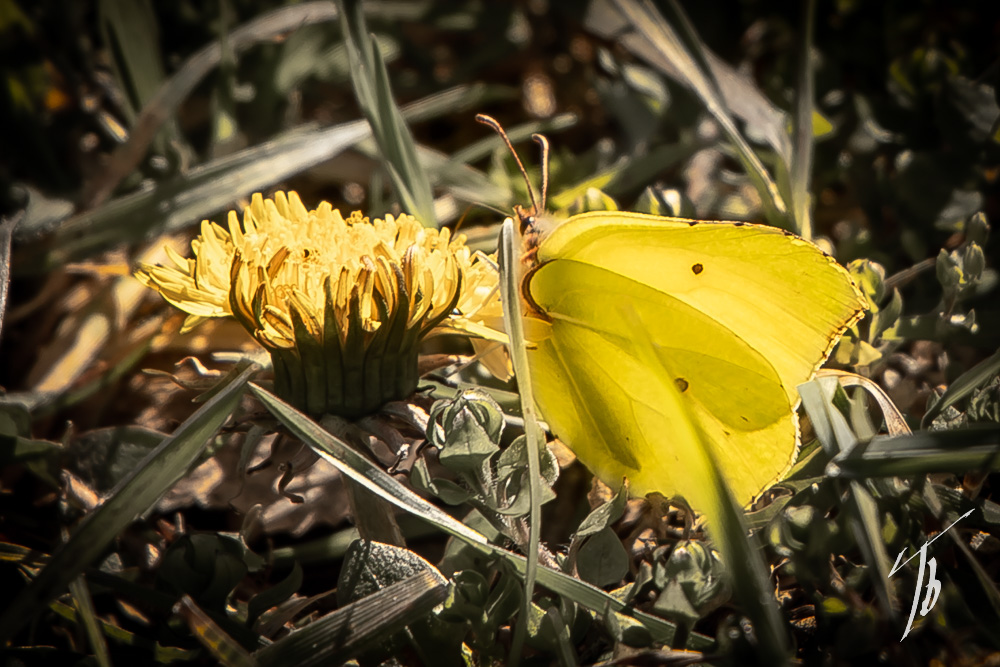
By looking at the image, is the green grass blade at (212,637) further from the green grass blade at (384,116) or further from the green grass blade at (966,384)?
the green grass blade at (966,384)

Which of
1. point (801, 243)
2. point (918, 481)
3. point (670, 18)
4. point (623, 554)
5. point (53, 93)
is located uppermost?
point (53, 93)

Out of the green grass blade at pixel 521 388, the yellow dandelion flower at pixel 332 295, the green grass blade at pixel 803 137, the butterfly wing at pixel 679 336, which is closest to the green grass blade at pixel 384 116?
the yellow dandelion flower at pixel 332 295

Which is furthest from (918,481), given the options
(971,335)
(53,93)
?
(53,93)

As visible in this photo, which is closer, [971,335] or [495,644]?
[495,644]

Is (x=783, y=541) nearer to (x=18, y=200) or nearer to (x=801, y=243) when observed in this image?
(x=801, y=243)

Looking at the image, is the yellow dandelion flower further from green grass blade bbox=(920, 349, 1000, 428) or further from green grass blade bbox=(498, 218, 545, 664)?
green grass blade bbox=(920, 349, 1000, 428)
